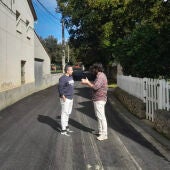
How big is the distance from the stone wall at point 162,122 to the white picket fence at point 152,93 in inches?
10.2

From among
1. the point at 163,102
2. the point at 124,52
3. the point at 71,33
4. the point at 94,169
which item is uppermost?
the point at 71,33

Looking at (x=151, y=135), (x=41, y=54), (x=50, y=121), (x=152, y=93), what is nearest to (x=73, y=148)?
(x=151, y=135)

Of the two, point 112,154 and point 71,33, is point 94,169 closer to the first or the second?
point 112,154

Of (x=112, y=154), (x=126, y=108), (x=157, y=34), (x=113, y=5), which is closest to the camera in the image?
(x=112, y=154)

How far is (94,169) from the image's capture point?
6.61 meters

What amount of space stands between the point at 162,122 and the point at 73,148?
2.69 meters

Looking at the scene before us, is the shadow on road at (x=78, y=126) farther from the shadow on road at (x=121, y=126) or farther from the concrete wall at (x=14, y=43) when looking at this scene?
the concrete wall at (x=14, y=43)

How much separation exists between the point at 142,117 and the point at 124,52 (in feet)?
25.3

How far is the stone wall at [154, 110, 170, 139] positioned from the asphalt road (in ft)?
2.04

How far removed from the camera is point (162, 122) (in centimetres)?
973

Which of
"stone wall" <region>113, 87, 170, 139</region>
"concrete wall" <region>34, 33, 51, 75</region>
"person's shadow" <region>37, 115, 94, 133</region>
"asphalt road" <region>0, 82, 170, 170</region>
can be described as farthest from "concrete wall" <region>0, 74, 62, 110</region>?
"concrete wall" <region>34, 33, 51, 75</region>

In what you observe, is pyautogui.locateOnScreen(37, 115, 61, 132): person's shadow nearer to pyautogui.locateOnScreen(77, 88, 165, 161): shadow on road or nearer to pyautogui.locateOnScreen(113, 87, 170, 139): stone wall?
pyautogui.locateOnScreen(77, 88, 165, 161): shadow on road

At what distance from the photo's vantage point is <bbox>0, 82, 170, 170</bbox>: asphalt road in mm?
6918

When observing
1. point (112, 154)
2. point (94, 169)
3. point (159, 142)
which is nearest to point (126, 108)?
point (159, 142)
